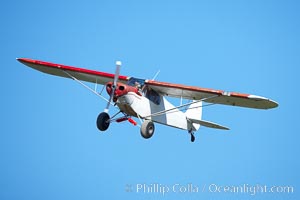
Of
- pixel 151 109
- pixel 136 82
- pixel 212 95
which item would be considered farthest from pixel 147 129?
pixel 212 95

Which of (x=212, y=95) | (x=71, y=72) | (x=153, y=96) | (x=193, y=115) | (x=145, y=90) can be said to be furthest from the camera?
(x=193, y=115)

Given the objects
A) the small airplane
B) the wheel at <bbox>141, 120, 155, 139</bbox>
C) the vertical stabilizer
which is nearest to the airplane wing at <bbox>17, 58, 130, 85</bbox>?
the small airplane

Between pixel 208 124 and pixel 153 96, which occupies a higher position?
pixel 153 96

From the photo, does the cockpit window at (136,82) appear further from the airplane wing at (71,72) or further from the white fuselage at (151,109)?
the airplane wing at (71,72)

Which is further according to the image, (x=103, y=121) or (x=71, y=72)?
(x=71, y=72)

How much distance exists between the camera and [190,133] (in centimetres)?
2091

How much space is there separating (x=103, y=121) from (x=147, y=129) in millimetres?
1404

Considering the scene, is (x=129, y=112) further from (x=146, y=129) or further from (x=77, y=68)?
(x=77, y=68)

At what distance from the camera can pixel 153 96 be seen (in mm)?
18703

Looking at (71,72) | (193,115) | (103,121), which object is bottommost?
(103,121)

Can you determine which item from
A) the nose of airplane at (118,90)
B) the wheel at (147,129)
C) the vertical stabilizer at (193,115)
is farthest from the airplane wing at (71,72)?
the vertical stabilizer at (193,115)

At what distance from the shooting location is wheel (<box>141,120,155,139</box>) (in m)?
17.5

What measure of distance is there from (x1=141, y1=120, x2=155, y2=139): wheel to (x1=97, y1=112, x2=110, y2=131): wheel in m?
1.18

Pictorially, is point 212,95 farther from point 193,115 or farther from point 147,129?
point 193,115
